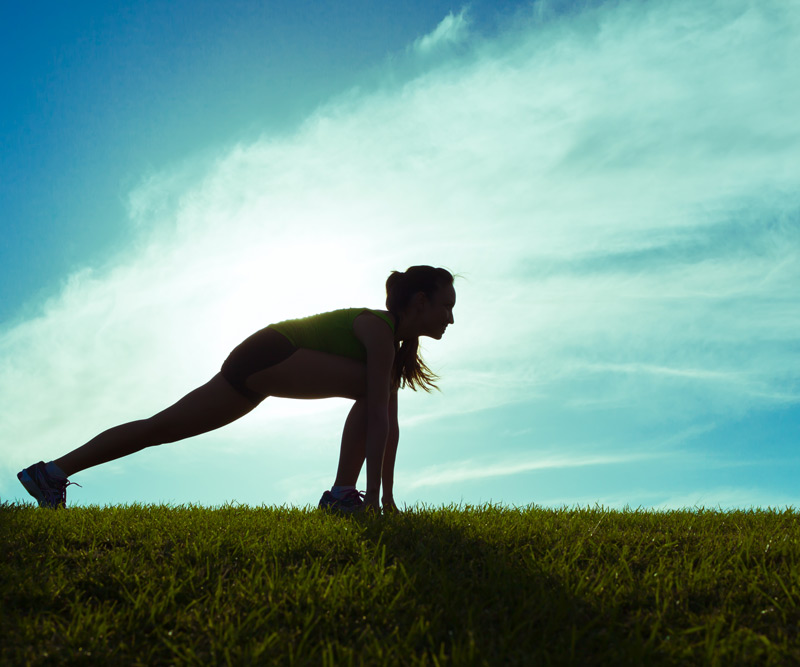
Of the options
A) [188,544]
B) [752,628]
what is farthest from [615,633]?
[188,544]

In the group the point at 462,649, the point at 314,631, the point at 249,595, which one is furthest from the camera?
the point at 249,595

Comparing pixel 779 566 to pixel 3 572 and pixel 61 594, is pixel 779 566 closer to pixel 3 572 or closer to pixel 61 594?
pixel 61 594

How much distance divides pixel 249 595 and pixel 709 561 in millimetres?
2401

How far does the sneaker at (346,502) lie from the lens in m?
5.04

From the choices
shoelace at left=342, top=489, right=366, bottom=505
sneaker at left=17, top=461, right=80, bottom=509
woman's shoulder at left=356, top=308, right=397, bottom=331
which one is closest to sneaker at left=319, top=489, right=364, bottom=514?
shoelace at left=342, top=489, right=366, bottom=505

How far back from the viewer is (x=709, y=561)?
360 cm

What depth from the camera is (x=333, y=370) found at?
5207 millimetres

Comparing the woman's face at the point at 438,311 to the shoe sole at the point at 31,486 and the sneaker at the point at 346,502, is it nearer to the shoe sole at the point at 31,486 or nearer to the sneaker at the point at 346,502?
the sneaker at the point at 346,502

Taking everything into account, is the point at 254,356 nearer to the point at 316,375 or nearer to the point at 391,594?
the point at 316,375

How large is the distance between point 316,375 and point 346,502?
99 cm

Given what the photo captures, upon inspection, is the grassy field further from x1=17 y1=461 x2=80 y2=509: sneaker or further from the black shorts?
x1=17 y1=461 x2=80 y2=509: sneaker

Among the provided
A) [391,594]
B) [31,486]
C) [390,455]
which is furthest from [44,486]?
[391,594]

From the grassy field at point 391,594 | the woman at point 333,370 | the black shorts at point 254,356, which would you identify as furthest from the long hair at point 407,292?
the grassy field at point 391,594

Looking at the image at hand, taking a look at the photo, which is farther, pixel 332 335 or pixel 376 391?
pixel 332 335
